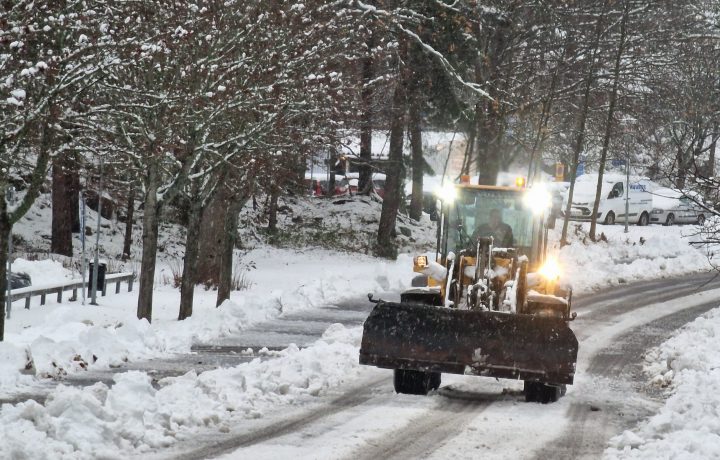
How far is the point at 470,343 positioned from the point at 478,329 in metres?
0.18

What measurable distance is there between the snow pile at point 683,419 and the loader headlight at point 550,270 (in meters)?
1.82

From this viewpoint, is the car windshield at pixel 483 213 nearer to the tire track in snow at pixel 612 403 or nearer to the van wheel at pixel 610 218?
the tire track in snow at pixel 612 403

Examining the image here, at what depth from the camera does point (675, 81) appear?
118 feet

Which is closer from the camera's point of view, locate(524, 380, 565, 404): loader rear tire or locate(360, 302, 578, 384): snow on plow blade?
locate(360, 302, 578, 384): snow on plow blade

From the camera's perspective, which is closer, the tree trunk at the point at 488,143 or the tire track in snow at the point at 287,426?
the tire track in snow at the point at 287,426

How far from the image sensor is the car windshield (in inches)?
530

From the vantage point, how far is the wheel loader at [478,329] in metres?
10.8

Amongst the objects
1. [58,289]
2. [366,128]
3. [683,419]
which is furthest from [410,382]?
[366,128]

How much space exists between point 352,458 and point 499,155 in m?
23.5

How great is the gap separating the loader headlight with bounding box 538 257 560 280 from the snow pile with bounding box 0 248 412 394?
5187 mm

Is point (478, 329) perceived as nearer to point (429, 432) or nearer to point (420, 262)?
point (420, 262)

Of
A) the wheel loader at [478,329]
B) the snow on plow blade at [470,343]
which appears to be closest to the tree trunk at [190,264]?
the wheel loader at [478,329]

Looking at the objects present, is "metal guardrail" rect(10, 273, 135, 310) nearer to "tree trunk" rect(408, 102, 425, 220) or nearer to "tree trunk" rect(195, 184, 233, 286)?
"tree trunk" rect(195, 184, 233, 286)

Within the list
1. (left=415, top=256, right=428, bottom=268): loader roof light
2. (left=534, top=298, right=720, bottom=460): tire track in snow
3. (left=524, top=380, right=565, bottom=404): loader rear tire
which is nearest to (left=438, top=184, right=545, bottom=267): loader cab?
(left=415, top=256, right=428, bottom=268): loader roof light
